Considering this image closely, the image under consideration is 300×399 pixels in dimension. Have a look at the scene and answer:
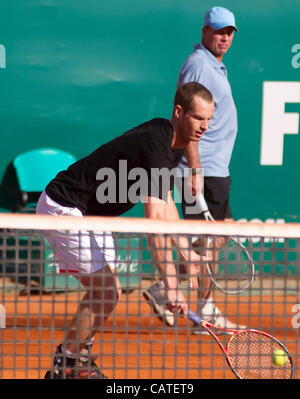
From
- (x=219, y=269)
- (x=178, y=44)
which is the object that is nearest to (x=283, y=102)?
(x=178, y=44)

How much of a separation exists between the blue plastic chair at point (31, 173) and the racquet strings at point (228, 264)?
4.88 feet

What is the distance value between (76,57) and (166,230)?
3.78m

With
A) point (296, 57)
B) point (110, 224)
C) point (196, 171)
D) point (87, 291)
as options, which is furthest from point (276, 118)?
point (110, 224)

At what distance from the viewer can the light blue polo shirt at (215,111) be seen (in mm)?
6102

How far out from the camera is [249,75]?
6957mm

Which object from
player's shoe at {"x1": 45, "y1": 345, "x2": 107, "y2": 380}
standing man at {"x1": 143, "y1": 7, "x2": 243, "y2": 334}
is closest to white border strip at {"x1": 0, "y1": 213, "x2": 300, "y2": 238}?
player's shoe at {"x1": 45, "y1": 345, "x2": 107, "y2": 380}

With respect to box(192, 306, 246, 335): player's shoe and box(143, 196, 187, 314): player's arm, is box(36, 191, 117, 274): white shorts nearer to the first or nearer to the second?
box(143, 196, 187, 314): player's arm

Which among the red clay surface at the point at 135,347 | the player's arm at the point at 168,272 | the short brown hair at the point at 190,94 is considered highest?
the short brown hair at the point at 190,94

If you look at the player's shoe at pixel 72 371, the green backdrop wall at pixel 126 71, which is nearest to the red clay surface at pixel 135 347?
the player's shoe at pixel 72 371

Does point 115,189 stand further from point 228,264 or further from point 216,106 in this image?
point 216,106

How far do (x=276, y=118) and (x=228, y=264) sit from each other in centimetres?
255

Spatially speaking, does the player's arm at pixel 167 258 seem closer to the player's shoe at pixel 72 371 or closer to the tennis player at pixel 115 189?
the tennis player at pixel 115 189
